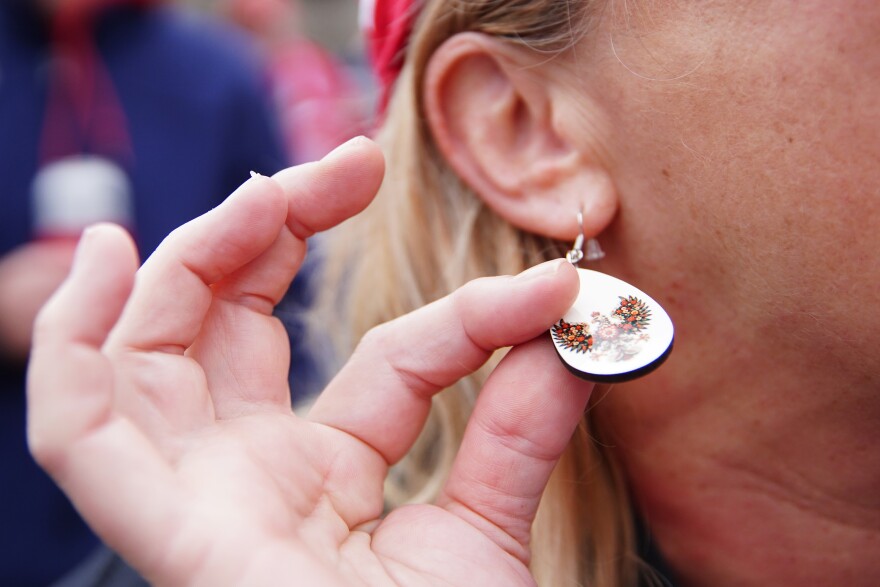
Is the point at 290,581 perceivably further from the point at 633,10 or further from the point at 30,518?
the point at 30,518

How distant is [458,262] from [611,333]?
0.51m

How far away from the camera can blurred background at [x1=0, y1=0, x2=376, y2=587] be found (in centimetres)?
225

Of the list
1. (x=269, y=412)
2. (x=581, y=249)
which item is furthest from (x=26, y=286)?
(x=581, y=249)

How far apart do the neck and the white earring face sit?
0.29 metres

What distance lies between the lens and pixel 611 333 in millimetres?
1022

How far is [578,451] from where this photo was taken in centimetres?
136

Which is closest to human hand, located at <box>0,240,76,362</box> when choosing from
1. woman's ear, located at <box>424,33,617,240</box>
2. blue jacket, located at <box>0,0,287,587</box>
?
blue jacket, located at <box>0,0,287,587</box>

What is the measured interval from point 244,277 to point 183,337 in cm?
13

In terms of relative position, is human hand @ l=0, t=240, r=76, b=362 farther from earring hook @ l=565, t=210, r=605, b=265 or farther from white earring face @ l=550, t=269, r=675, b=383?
white earring face @ l=550, t=269, r=675, b=383

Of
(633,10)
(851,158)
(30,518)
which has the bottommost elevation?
(30,518)

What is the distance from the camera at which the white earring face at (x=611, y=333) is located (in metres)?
0.97

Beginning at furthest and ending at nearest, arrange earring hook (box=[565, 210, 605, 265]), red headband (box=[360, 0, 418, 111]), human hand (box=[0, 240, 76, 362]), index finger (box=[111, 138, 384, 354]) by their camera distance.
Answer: human hand (box=[0, 240, 76, 362]) < red headband (box=[360, 0, 418, 111]) < earring hook (box=[565, 210, 605, 265]) < index finger (box=[111, 138, 384, 354])

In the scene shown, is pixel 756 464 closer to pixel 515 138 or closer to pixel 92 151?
pixel 515 138

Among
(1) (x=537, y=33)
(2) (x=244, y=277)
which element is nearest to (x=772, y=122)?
(1) (x=537, y=33)
